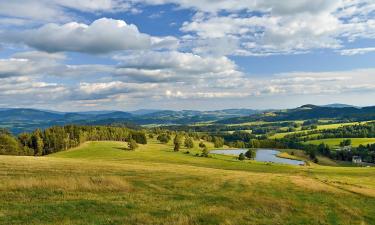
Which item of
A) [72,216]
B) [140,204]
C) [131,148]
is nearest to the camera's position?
[72,216]

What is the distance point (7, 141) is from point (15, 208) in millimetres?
147216

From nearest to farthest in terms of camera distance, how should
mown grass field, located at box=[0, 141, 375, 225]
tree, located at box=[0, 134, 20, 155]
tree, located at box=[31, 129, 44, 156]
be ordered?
mown grass field, located at box=[0, 141, 375, 225]
tree, located at box=[0, 134, 20, 155]
tree, located at box=[31, 129, 44, 156]

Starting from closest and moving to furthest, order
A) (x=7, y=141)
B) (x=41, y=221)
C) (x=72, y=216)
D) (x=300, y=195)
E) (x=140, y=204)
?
1. (x=41, y=221)
2. (x=72, y=216)
3. (x=140, y=204)
4. (x=300, y=195)
5. (x=7, y=141)

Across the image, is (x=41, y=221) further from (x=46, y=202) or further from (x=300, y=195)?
(x=300, y=195)

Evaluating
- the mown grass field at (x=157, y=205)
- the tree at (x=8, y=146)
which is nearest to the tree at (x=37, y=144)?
the tree at (x=8, y=146)

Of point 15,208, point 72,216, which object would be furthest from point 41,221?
point 15,208

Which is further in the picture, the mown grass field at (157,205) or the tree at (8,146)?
the tree at (8,146)

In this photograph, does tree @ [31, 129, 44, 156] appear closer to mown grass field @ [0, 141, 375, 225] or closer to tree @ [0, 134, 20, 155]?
tree @ [0, 134, 20, 155]

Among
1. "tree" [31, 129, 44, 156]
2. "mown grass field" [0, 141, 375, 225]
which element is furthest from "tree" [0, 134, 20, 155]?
"mown grass field" [0, 141, 375, 225]

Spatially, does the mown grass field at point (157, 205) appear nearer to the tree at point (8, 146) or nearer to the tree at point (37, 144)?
the tree at point (8, 146)

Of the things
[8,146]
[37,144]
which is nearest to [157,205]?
[8,146]

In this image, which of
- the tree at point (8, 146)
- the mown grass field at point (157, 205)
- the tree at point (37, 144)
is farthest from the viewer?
the tree at point (37, 144)

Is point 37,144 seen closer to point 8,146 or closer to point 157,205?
point 8,146

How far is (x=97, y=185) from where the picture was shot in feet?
95.1
